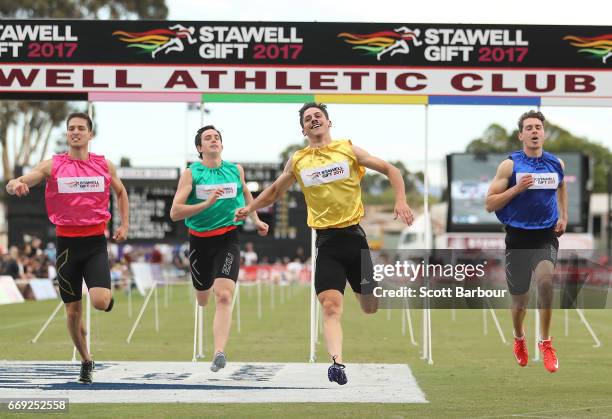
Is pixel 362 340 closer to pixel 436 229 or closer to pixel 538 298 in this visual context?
pixel 538 298

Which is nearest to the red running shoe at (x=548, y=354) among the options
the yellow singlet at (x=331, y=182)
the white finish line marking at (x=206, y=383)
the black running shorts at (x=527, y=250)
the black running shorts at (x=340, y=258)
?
the black running shorts at (x=527, y=250)

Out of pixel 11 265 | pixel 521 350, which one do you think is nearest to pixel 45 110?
pixel 11 265

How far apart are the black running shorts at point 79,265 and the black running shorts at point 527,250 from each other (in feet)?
12.6

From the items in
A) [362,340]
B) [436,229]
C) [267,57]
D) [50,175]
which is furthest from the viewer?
[436,229]

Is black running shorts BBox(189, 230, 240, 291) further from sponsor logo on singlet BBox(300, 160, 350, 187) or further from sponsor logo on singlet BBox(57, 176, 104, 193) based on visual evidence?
sponsor logo on singlet BBox(300, 160, 350, 187)

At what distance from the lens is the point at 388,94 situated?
1368 cm

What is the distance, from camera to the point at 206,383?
1102 cm

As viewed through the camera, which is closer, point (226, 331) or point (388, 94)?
point (226, 331)

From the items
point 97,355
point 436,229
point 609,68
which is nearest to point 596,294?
point 609,68

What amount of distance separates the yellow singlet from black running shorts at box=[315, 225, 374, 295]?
9 centimetres

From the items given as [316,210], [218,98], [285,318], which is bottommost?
[285,318]

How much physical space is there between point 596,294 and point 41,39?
717 centimetres

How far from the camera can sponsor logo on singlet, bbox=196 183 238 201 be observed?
10.8 m

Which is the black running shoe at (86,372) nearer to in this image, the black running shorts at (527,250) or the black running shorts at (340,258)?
the black running shorts at (340,258)
